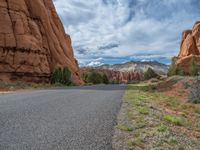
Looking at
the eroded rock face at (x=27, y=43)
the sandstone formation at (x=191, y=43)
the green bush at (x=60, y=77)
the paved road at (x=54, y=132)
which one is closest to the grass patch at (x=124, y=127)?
the paved road at (x=54, y=132)

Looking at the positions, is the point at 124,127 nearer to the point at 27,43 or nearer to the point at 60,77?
the point at 27,43

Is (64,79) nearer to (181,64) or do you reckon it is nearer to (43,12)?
(43,12)

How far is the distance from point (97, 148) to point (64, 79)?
36898 millimetres

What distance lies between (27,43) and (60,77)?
8207 millimetres

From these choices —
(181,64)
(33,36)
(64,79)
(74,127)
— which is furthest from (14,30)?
(181,64)

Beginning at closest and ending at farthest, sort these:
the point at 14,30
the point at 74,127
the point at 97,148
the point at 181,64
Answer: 1. the point at 97,148
2. the point at 74,127
3. the point at 14,30
4. the point at 181,64

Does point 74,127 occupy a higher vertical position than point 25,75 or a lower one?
lower

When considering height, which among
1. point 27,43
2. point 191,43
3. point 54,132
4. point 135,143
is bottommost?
point 135,143

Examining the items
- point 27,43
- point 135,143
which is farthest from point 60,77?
point 135,143

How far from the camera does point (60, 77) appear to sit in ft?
133

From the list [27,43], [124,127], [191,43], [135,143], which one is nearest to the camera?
[135,143]

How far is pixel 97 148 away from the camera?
4488mm

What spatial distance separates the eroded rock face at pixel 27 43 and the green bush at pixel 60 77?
44.1 inches

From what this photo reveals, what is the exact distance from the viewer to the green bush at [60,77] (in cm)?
4052
